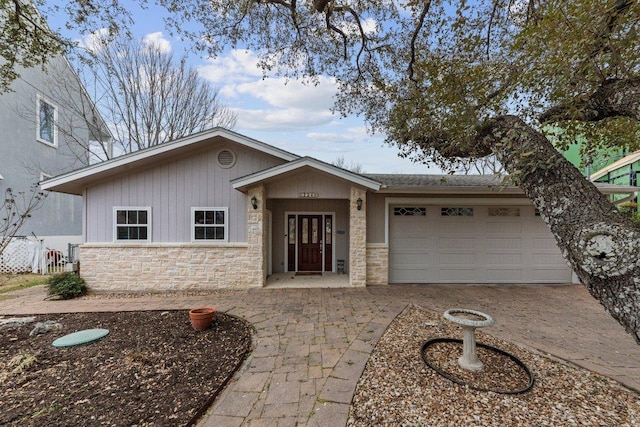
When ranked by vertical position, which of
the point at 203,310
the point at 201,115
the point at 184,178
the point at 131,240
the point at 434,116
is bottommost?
the point at 203,310

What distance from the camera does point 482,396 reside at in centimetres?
271

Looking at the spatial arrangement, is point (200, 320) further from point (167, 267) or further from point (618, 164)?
point (618, 164)

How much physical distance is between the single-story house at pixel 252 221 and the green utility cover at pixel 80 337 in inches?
111

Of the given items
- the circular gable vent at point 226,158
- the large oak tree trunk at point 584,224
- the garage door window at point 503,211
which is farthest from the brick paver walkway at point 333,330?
the circular gable vent at point 226,158

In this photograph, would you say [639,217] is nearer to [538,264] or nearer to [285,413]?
[538,264]

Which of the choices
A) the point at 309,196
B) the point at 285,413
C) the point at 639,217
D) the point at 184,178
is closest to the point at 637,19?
the point at 285,413

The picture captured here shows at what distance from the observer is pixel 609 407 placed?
259cm

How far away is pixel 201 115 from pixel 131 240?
346 inches

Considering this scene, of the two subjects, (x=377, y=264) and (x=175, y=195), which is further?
(x=377, y=264)

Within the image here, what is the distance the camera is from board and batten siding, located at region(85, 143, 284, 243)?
7211 millimetres

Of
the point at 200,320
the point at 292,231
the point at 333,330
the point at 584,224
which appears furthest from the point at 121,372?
the point at 292,231

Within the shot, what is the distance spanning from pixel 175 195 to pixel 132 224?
1312 millimetres

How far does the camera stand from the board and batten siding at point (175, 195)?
7.21 metres

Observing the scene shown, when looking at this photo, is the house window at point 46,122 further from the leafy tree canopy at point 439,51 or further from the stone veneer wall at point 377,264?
the stone veneer wall at point 377,264
